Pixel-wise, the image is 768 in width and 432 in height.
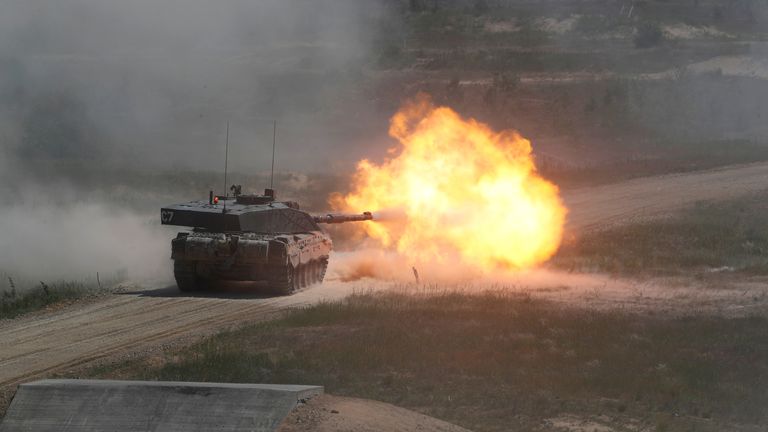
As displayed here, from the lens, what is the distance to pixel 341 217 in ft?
96.3

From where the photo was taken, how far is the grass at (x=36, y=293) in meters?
24.0

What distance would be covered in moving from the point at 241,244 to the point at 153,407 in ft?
35.7

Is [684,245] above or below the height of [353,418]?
above

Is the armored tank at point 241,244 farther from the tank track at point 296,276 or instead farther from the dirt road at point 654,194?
the dirt road at point 654,194

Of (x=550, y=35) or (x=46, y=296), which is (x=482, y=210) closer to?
(x=46, y=296)

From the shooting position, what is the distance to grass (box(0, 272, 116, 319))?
24000mm

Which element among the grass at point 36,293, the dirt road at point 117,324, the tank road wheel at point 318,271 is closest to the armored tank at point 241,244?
the dirt road at point 117,324

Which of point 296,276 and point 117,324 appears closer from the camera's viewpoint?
point 117,324

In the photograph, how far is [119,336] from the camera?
20.6 meters

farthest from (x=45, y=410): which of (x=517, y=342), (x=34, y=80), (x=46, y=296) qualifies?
(x=34, y=80)

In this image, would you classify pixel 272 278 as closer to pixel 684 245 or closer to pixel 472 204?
pixel 472 204

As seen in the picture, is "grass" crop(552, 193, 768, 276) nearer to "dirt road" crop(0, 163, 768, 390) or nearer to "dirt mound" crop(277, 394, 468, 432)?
"dirt road" crop(0, 163, 768, 390)

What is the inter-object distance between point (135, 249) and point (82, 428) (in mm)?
17457

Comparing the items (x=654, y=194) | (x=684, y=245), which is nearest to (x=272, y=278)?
(x=684, y=245)
